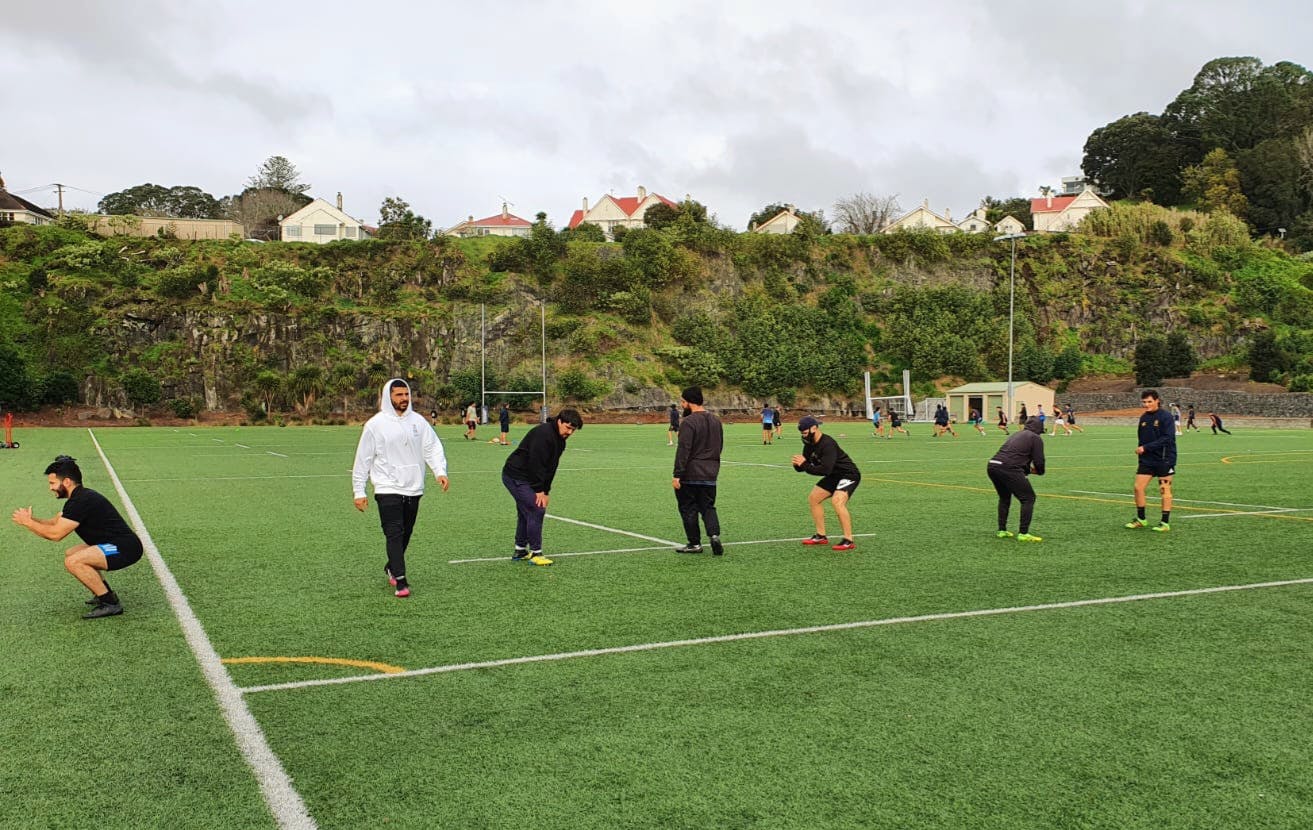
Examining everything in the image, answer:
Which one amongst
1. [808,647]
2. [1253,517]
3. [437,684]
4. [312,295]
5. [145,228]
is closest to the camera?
[437,684]

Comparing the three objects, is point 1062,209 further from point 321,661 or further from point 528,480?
point 321,661

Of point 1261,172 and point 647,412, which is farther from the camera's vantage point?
point 1261,172

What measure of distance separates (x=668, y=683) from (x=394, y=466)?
387 centimetres

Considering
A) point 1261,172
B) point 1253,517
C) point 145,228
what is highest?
point 1261,172

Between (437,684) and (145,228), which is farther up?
(145,228)

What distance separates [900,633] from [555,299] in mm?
80834

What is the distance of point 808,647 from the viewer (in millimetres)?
7062

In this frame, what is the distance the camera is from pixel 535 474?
10625mm

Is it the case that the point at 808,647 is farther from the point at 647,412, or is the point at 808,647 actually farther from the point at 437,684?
the point at 647,412

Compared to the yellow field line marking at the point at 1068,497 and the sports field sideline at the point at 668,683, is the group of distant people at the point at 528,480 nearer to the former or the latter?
the sports field sideline at the point at 668,683

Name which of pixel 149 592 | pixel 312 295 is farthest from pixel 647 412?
pixel 149 592

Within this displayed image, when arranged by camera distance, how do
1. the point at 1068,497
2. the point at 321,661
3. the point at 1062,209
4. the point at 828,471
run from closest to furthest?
the point at 321,661, the point at 828,471, the point at 1068,497, the point at 1062,209

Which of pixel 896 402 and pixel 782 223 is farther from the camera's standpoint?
pixel 782 223

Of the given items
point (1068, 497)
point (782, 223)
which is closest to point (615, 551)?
point (1068, 497)
